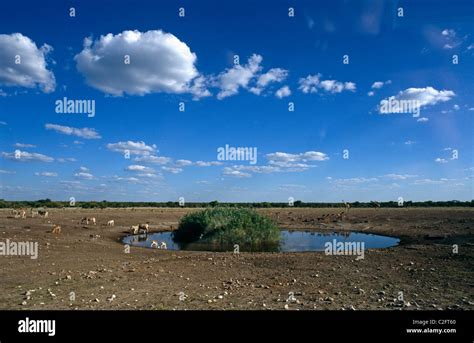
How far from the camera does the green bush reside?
91.8ft

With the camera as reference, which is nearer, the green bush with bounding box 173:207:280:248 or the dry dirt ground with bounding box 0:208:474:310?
the dry dirt ground with bounding box 0:208:474:310

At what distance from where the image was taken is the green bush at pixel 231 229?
28.0m

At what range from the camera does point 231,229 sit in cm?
2823

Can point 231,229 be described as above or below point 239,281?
above

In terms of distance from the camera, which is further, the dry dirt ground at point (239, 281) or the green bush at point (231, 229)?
the green bush at point (231, 229)

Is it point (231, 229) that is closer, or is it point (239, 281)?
point (239, 281)
